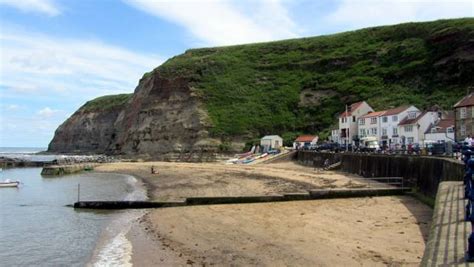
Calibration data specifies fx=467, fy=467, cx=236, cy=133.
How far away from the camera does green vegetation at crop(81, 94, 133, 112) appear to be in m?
162

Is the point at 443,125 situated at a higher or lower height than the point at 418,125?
lower

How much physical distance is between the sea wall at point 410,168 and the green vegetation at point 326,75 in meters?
42.1

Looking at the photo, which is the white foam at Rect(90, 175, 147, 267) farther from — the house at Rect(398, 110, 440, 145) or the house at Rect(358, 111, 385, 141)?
the house at Rect(358, 111, 385, 141)

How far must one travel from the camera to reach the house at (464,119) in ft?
171

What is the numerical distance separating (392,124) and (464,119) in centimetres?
1939

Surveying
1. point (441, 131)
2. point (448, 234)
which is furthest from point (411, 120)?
point (448, 234)

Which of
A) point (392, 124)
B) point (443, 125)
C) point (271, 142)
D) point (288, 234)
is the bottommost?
point (288, 234)

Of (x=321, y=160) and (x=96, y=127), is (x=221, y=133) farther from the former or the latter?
(x=96, y=127)

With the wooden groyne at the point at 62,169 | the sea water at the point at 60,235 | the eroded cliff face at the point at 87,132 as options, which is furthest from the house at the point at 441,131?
the eroded cliff face at the point at 87,132

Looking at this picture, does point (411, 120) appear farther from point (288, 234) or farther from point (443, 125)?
point (288, 234)

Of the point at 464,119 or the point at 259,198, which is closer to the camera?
the point at 259,198

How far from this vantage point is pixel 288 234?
59.8 feet

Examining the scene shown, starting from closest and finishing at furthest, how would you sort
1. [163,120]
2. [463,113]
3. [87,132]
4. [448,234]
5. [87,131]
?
1. [448,234]
2. [463,113]
3. [163,120]
4. [87,132]
5. [87,131]

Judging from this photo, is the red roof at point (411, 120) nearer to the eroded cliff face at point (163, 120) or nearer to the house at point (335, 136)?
the house at point (335, 136)
